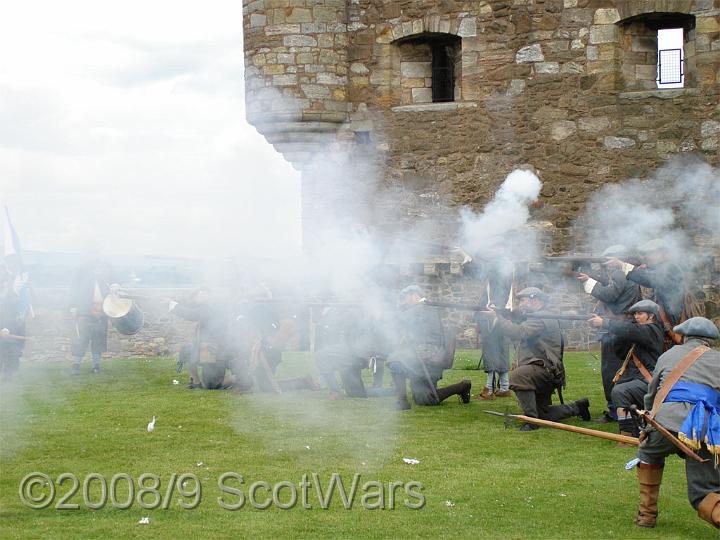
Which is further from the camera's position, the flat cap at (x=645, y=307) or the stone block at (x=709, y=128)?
the stone block at (x=709, y=128)

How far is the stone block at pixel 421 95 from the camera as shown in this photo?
67.4ft

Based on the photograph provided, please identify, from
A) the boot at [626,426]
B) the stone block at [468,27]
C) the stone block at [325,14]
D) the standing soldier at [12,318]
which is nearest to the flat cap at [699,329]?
the boot at [626,426]

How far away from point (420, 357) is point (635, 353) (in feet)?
9.49

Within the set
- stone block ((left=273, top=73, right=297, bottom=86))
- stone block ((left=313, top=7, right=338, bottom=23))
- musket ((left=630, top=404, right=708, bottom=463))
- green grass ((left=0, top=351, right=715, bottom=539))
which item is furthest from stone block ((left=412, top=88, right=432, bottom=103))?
musket ((left=630, top=404, right=708, bottom=463))

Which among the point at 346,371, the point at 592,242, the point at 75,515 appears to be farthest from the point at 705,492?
the point at 592,242

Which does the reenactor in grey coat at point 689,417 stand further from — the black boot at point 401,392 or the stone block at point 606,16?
the stone block at point 606,16

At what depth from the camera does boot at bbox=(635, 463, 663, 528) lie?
8391 mm

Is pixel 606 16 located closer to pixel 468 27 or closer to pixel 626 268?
pixel 468 27

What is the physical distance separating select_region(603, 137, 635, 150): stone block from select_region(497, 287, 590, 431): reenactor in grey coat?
22.9ft

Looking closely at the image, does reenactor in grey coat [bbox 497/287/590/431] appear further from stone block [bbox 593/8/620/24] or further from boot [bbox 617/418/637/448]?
stone block [bbox 593/8/620/24]

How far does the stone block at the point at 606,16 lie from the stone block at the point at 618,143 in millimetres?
1970

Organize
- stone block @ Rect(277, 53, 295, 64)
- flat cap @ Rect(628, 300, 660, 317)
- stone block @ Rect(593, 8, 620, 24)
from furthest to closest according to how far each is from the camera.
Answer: stone block @ Rect(277, 53, 295, 64), stone block @ Rect(593, 8, 620, 24), flat cap @ Rect(628, 300, 660, 317)

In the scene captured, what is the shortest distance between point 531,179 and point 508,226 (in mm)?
918

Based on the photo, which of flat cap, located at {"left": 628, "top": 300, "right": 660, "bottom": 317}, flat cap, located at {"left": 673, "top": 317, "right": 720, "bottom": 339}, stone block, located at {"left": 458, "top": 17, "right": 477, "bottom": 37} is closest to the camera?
flat cap, located at {"left": 673, "top": 317, "right": 720, "bottom": 339}
